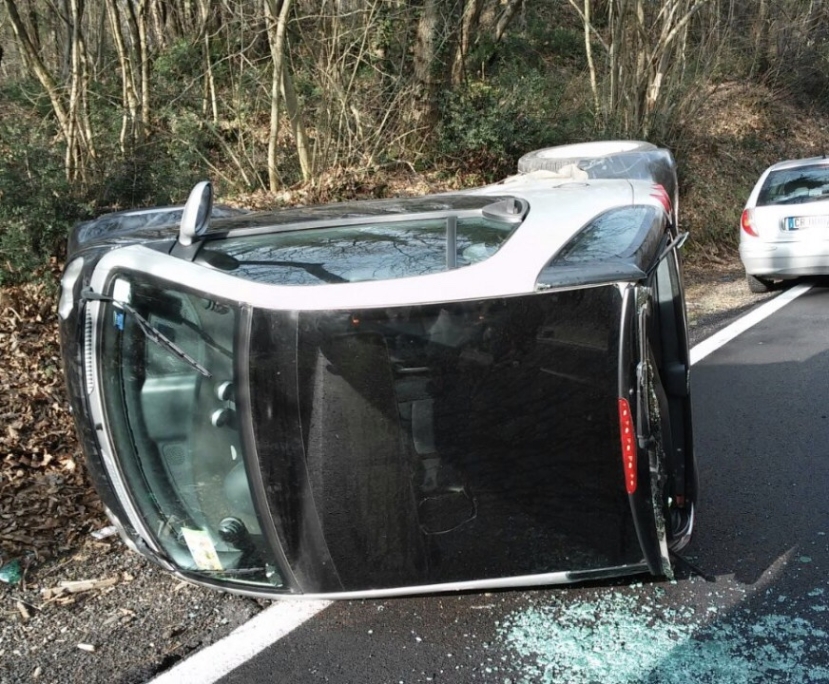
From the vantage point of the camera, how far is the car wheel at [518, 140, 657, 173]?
25.9ft

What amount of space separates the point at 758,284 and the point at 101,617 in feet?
30.5

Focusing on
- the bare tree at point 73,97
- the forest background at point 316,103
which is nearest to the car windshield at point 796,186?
the forest background at point 316,103

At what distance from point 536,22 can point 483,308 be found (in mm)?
19229

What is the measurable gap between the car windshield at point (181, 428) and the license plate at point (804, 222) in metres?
8.85

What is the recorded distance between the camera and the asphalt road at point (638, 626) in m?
3.31

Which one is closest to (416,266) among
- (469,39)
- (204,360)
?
(204,360)

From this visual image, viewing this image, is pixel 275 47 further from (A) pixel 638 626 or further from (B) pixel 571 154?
(A) pixel 638 626

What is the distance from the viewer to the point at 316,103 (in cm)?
1227

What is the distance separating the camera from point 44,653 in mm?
3518

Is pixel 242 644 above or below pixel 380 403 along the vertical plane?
below

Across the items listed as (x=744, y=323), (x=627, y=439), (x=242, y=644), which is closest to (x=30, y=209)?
(x=242, y=644)

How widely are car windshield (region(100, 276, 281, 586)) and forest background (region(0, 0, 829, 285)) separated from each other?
4164 mm

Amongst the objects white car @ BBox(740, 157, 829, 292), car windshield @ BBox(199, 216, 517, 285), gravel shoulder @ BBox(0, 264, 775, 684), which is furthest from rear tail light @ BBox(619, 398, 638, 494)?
white car @ BBox(740, 157, 829, 292)

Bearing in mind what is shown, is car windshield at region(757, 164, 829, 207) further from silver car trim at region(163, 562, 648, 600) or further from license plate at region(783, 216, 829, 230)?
silver car trim at region(163, 562, 648, 600)
